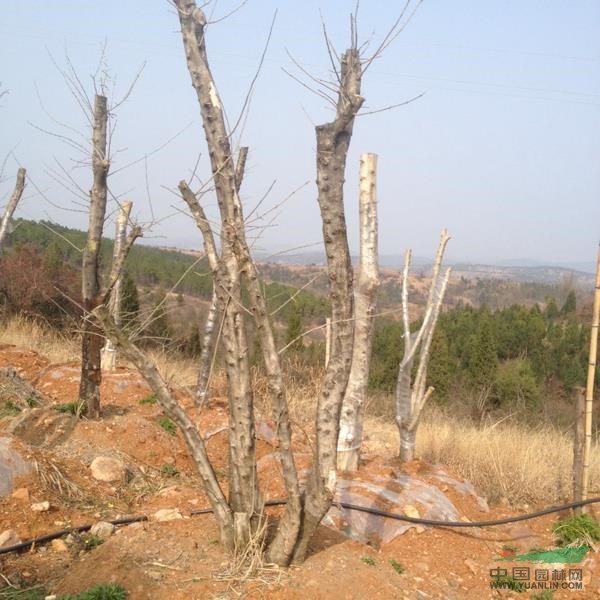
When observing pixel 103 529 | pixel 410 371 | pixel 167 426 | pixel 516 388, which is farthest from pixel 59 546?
pixel 516 388

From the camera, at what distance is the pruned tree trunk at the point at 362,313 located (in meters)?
4.44

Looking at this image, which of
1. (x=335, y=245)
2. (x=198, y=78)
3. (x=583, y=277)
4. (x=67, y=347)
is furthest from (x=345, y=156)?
(x=583, y=277)

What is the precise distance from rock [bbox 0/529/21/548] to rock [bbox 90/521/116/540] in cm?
39

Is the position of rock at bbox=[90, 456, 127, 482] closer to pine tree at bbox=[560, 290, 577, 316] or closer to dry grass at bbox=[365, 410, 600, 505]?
dry grass at bbox=[365, 410, 600, 505]

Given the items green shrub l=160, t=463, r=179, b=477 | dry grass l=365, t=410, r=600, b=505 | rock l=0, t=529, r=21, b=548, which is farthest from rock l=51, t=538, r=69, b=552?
dry grass l=365, t=410, r=600, b=505

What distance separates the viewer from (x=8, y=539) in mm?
3197

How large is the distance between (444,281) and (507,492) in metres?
1.90

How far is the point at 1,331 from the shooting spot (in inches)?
403

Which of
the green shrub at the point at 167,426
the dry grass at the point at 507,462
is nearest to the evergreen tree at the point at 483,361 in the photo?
the dry grass at the point at 507,462

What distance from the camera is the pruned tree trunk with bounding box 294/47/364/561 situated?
2.75m

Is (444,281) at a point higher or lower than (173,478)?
higher

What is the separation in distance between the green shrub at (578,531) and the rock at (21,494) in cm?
352

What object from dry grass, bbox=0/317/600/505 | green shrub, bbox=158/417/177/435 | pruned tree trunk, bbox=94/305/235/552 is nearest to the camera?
pruned tree trunk, bbox=94/305/235/552

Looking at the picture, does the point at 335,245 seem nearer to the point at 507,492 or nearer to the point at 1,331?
the point at 507,492
